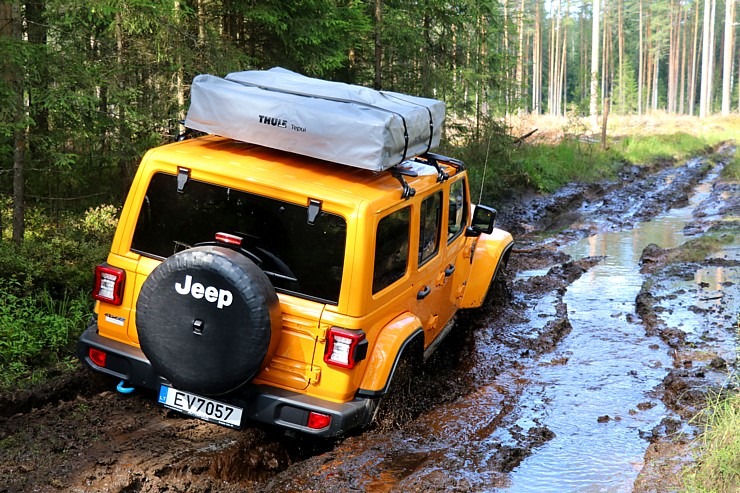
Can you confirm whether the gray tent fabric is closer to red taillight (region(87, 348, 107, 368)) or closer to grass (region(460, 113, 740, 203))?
red taillight (region(87, 348, 107, 368))

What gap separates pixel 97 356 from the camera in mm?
5074

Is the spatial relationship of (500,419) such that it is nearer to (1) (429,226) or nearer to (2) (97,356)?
(1) (429,226)

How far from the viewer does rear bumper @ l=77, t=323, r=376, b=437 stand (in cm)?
457

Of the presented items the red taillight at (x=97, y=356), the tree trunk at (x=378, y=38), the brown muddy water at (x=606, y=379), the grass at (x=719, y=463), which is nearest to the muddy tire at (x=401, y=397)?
the brown muddy water at (x=606, y=379)

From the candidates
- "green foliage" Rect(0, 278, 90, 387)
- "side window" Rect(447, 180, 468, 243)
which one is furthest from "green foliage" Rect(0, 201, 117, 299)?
"side window" Rect(447, 180, 468, 243)

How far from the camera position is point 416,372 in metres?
5.86

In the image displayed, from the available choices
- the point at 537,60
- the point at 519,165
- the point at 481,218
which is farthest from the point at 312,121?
the point at 537,60

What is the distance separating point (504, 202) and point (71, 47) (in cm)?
1158

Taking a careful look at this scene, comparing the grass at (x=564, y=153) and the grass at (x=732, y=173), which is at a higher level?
the grass at (x=564, y=153)

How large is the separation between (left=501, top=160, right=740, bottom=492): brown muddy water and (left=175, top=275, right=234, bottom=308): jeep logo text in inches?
87.5

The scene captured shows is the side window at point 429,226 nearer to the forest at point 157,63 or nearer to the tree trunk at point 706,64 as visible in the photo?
the forest at point 157,63

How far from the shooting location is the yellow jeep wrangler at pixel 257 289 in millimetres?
4387

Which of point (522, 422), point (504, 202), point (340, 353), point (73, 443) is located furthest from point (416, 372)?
point (504, 202)

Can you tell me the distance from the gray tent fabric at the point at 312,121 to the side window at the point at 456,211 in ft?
4.07
